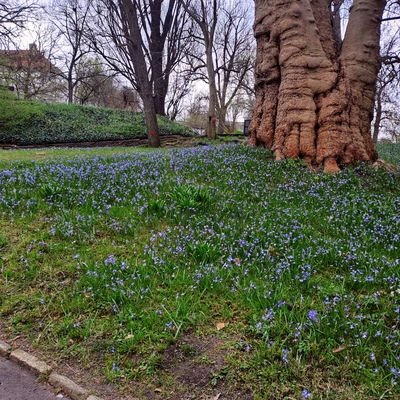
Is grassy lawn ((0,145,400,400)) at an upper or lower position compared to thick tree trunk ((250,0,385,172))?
lower

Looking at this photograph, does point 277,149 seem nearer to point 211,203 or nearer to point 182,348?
point 211,203

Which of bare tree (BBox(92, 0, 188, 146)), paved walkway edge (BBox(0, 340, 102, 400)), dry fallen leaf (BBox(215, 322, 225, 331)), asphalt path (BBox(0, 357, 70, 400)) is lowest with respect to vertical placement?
asphalt path (BBox(0, 357, 70, 400))

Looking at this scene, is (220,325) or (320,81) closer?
(220,325)

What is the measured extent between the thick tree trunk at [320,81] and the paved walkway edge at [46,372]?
5.63 m

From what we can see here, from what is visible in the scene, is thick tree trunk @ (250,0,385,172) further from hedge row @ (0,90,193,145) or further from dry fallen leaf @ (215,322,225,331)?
hedge row @ (0,90,193,145)

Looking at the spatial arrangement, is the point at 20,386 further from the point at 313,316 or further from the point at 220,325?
the point at 313,316

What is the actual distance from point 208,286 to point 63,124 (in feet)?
57.3

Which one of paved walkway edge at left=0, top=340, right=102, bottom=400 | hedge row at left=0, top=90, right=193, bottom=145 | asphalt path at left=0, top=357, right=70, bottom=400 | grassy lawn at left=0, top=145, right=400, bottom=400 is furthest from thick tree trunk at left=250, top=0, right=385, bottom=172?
hedge row at left=0, top=90, right=193, bottom=145

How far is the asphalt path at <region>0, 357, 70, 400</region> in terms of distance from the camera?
206 cm

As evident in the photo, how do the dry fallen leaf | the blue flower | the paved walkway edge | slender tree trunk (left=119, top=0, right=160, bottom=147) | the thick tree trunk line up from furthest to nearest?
slender tree trunk (left=119, top=0, right=160, bottom=147) → the thick tree trunk → the dry fallen leaf → the blue flower → the paved walkway edge

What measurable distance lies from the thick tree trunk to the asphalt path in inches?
226

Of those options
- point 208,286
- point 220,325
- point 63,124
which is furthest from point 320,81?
point 63,124

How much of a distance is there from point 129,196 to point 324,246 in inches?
111

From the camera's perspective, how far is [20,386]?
2137mm
